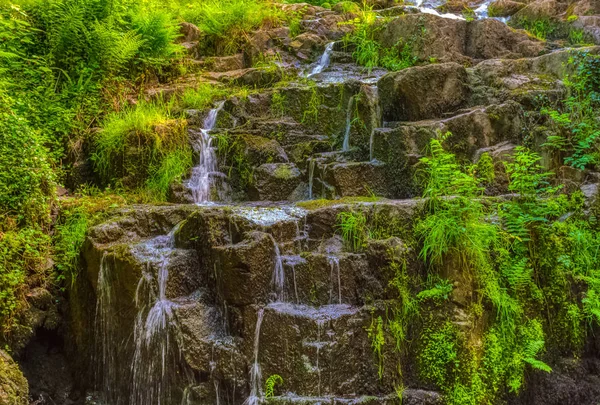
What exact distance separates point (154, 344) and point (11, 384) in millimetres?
1250

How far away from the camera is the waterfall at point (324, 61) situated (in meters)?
9.91

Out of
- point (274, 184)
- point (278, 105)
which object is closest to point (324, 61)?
point (278, 105)

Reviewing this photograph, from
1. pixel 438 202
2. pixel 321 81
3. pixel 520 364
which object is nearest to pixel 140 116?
pixel 321 81

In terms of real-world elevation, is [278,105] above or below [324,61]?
below

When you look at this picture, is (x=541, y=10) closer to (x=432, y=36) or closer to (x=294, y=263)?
(x=432, y=36)

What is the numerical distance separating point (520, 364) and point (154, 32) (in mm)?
8051

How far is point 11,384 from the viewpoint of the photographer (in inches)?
161

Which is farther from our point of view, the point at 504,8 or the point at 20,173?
the point at 504,8

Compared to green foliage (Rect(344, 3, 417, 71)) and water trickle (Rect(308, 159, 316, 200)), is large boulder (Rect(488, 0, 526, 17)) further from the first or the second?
water trickle (Rect(308, 159, 316, 200))

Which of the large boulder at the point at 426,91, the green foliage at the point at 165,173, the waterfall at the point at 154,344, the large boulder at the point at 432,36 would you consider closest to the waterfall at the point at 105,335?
the waterfall at the point at 154,344

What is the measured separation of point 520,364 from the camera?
4418 mm

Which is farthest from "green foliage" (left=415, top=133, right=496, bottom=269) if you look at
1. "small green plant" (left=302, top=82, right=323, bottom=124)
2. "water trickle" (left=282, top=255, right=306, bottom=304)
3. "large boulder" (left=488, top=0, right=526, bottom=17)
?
"large boulder" (left=488, top=0, right=526, bottom=17)

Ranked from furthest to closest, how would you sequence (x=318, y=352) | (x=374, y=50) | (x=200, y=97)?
(x=374, y=50) < (x=200, y=97) < (x=318, y=352)

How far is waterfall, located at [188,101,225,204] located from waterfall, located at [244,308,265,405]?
9.59 feet
